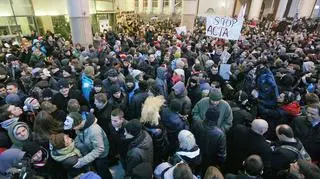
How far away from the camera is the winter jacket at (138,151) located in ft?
9.18

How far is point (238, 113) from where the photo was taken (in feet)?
13.0

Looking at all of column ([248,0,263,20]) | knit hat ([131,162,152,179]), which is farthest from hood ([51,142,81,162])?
column ([248,0,263,20])

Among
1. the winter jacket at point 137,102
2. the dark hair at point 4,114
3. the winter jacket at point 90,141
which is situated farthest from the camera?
the winter jacket at point 137,102

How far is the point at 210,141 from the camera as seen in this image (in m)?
3.24

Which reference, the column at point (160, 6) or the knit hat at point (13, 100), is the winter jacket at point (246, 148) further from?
the column at point (160, 6)

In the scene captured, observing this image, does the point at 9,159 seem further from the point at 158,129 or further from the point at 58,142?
the point at 158,129

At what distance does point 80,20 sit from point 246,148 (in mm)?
10827

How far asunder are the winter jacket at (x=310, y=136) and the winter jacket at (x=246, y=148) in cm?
93

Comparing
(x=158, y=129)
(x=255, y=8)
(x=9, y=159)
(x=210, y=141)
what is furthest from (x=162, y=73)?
(x=255, y=8)

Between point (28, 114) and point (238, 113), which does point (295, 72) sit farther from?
point (28, 114)

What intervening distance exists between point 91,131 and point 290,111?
11.6ft

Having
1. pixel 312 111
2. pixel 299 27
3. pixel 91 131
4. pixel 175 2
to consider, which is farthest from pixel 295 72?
pixel 175 2

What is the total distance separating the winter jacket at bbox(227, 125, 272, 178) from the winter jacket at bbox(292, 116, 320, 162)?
3.06 feet

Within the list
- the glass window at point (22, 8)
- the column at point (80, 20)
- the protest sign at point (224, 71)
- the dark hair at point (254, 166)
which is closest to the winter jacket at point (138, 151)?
the dark hair at point (254, 166)
